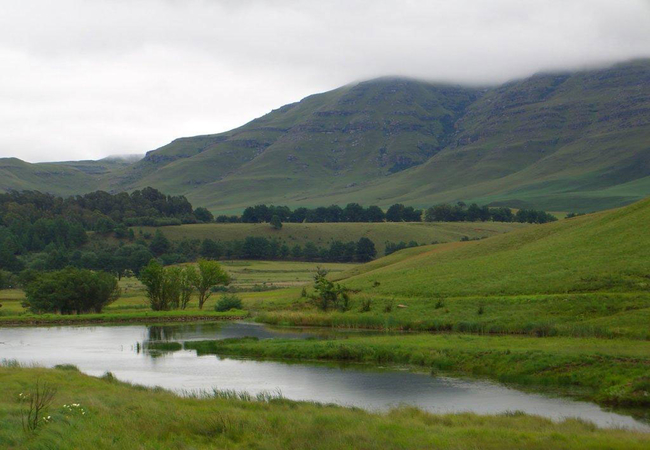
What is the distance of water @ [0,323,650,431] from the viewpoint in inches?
1332

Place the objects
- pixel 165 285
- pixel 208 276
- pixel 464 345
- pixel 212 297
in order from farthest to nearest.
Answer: pixel 212 297 < pixel 208 276 < pixel 165 285 < pixel 464 345

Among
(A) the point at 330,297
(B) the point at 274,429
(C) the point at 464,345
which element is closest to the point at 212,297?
(A) the point at 330,297

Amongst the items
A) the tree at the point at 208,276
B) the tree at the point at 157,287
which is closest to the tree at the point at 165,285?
the tree at the point at 157,287

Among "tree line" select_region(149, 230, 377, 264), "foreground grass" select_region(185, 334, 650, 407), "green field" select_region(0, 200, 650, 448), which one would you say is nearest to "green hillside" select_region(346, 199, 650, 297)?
"green field" select_region(0, 200, 650, 448)

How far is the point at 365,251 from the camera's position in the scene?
19250cm

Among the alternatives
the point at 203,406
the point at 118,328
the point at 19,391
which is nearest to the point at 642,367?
the point at 203,406

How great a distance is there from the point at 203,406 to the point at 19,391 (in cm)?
929

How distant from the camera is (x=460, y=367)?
44.3 metres

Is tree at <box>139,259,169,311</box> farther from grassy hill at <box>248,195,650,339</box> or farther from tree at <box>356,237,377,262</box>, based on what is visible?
tree at <box>356,237,377,262</box>

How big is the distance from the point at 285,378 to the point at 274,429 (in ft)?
56.3

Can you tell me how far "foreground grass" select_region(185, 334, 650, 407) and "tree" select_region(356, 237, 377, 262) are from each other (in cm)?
13457

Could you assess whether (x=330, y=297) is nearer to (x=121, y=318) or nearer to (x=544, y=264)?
(x=544, y=264)

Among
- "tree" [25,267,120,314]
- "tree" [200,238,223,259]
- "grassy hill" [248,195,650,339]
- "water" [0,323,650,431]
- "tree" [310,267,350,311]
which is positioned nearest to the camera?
"water" [0,323,650,431]

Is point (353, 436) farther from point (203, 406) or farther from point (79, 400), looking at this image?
point (79, 400)
